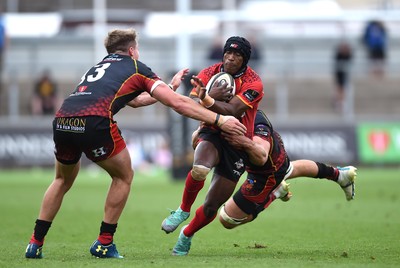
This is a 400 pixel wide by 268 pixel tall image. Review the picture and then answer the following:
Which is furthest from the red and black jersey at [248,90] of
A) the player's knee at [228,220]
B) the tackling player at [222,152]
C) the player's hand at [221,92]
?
the player's knee at [228,220]

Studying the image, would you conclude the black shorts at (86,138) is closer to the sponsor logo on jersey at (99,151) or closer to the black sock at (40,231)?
the sponsor logo on jersey at (99,151)

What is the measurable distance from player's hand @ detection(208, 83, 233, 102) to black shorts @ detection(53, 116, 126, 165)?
1.12 m

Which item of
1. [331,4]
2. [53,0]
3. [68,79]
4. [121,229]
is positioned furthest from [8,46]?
[121,229]

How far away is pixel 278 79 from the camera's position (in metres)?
30.6

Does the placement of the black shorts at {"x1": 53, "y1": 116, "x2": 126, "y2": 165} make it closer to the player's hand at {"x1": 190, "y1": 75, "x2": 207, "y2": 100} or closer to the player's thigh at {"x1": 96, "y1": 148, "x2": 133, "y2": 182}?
the player's thigh at {"x1": 96, "y1": 148, "x2": 133, "y2": 182}

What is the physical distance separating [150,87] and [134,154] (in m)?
19.2

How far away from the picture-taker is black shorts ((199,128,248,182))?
33.8ft

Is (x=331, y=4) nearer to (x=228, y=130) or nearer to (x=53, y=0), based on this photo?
(x=53, y=0)

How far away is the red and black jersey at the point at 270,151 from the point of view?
10578mm

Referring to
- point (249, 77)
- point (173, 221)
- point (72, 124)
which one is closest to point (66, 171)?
point (72, 124)

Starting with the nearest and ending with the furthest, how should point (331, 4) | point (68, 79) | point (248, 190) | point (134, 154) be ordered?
point (248, 190) → point (134, 154) → point (68, 79) → point (331, 4)

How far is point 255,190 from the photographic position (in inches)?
419

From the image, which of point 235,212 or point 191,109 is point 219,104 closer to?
point 191,109

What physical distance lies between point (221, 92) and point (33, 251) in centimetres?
259
